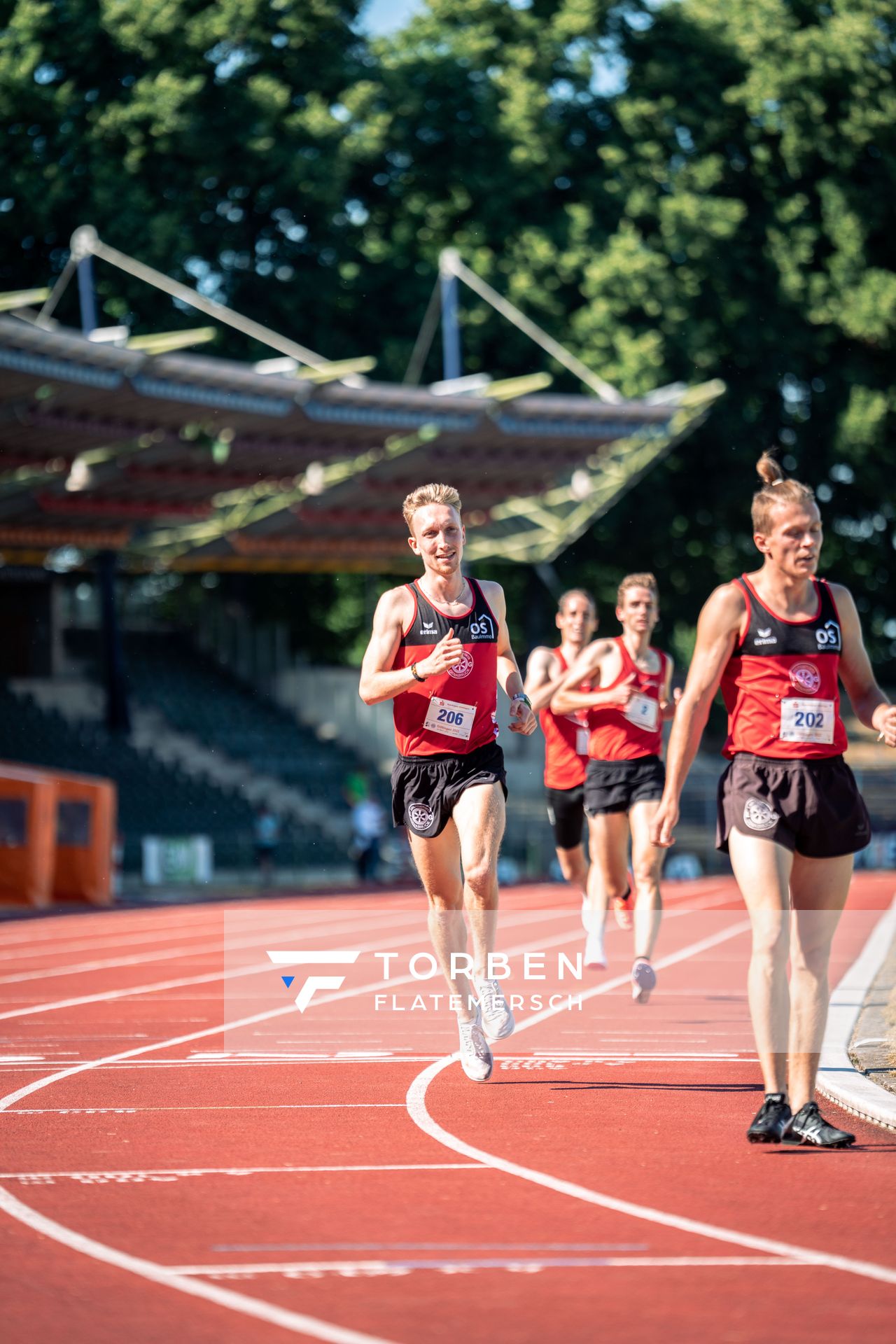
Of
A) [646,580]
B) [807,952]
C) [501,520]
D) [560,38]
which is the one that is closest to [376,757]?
[501,520]

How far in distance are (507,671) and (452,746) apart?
0.52 meters

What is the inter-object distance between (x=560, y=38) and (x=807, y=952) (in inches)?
1587

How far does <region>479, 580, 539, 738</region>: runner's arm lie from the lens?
25.2 ft

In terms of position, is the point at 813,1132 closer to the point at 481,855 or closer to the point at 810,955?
the point at 810,955

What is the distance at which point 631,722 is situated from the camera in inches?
420

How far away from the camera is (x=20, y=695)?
36938mm

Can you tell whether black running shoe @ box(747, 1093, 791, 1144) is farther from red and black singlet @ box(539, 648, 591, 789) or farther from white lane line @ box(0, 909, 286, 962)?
white lane line @ box(0, 909, 286, 962)

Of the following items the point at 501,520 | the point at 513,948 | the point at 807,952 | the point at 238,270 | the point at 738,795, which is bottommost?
the point at 513,948

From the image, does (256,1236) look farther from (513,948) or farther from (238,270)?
(238,270)

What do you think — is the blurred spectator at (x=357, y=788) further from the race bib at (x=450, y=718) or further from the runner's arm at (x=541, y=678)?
the race bib at (x=450, y=718)

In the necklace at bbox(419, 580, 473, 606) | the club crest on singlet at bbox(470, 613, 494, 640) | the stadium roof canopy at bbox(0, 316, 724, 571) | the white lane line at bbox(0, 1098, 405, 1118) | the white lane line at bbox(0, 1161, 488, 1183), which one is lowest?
the white lane line at bbox(0, 1098, 405, 1118)

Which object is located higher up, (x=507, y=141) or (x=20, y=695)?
(x=507, y=141)

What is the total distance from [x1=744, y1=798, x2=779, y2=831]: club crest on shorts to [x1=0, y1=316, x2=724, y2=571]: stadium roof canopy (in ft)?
72.8

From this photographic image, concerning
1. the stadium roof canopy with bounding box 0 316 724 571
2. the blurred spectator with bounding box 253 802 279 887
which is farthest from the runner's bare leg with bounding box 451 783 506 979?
the blurred spectator with bounding box 253 802 279 887
